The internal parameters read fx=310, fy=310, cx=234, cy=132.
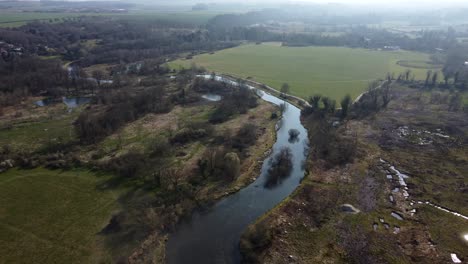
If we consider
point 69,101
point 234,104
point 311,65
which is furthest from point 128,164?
point 311,65

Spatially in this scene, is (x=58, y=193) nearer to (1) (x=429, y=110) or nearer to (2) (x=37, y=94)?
(2) (x=37, y=94)

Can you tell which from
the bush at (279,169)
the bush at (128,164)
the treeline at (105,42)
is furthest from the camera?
the treeline at (105,42)

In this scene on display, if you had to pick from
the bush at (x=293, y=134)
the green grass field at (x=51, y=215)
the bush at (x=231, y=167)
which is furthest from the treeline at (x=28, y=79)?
the bush at (x=293, y=134)

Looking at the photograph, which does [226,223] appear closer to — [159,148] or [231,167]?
[231,167]

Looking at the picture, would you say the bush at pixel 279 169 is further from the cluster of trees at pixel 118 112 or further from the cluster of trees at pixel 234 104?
the cluster of trees at pixel 118 112

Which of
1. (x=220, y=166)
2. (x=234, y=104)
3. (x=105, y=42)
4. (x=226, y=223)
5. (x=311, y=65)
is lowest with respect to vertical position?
(x=226, y=223)

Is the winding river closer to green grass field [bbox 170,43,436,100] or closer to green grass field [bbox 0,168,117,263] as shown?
green grass field [bbox 0,168,117,263]

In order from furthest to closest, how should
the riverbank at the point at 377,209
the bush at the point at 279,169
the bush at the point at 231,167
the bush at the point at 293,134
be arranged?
the bush at the point at 293,134 → the bush at the point at 279,169 → the bush at the point at 231,167 → the riverbank at the point at 377,209
